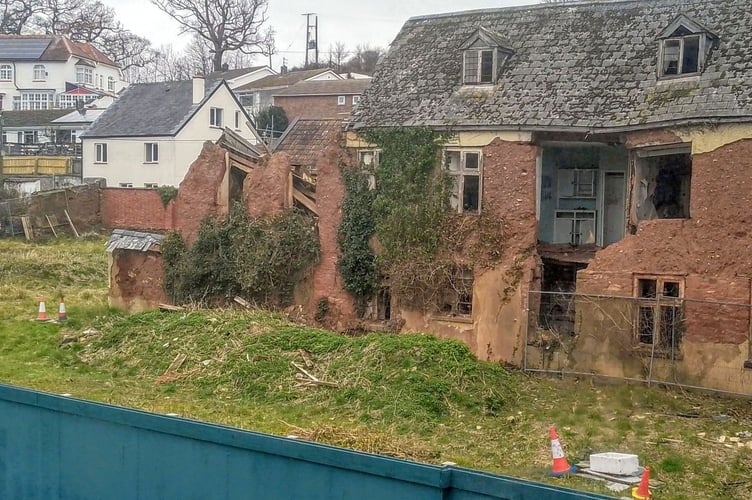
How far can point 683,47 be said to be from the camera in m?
19.5

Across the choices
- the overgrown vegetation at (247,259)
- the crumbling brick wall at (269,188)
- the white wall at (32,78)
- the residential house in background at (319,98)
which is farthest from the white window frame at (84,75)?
the crumbling brick wall at (269,188)

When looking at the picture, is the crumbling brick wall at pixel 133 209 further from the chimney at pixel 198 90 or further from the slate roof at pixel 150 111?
the chimney at pixel 198 90

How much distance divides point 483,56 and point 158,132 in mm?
27191

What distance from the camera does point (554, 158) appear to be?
76.3ft

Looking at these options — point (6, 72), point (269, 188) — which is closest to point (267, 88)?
point (6, 72)

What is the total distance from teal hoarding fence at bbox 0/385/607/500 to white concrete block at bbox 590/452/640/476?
648 cm

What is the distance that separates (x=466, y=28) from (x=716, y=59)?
7.17m

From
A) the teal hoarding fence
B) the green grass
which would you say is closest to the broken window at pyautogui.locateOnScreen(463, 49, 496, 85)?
the green grass

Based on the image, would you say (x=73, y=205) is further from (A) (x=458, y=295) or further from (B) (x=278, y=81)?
(B) (x=278, y=81)

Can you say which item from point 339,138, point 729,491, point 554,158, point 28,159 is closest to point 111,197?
point 28,159

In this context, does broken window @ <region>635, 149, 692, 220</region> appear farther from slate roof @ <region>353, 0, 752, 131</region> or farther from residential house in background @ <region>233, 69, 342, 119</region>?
residential house in background @ <region>233, 69, 342, 119</region>

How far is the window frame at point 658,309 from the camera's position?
18406 millimetres

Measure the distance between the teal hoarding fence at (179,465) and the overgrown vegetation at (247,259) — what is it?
45.8 ft

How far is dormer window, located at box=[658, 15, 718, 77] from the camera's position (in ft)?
63.1
